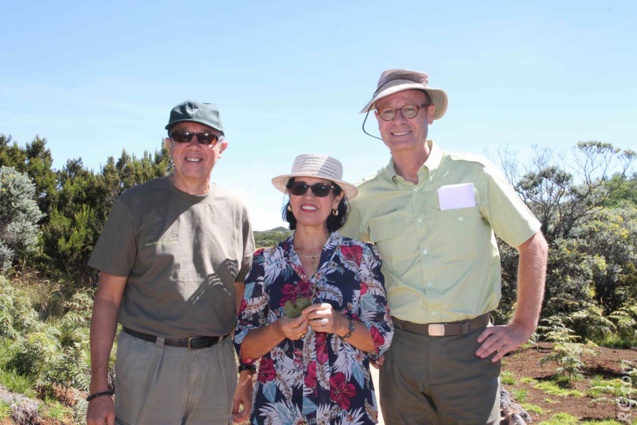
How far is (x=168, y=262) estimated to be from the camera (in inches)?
129

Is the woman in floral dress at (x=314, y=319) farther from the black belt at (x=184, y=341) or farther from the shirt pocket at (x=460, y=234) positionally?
the shirt pocket at (x=460, y=234)

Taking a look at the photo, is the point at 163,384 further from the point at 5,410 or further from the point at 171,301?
the point at 5,410

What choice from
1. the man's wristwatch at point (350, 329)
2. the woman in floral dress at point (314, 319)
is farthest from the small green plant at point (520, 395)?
the man's wristwatch at point (350, 329)

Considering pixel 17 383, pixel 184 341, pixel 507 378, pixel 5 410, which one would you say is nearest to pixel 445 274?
pixel 184 341

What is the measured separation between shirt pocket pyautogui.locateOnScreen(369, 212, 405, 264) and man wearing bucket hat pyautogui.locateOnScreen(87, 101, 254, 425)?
0.94 metres

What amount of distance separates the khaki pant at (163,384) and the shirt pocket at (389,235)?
1240 mm

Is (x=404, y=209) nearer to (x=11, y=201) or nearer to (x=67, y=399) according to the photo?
(x=67, y=399)

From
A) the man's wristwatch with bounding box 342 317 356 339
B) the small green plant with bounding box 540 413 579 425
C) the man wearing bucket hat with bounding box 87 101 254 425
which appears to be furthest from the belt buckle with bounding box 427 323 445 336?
the small green plant with bounding box 540 413 579 425

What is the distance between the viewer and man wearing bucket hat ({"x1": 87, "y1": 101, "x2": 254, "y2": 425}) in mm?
3207

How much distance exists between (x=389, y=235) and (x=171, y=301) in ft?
4.60

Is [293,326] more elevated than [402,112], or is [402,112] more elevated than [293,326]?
[402,112]

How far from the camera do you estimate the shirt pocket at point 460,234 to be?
343cm

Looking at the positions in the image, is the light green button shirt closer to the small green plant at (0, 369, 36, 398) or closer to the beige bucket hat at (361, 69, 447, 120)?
the beige bucket hat at (361, 69, 447, 120)

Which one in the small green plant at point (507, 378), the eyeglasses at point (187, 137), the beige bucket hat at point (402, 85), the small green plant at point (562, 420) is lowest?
the small green plant at point (507, 378)
